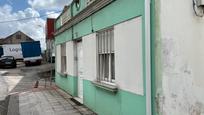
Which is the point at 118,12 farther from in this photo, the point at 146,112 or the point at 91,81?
the point at 91,81

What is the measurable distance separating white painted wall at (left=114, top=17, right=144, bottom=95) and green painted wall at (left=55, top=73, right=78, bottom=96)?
6.30 metres

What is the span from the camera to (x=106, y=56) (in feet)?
31.8

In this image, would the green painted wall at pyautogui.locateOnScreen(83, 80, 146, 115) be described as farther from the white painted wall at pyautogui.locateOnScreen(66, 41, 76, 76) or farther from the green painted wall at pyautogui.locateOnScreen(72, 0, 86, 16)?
the white painted wall at pyautogui.locateOnScreen(66, 41, 76, 76)

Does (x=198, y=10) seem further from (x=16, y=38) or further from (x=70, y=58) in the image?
(x=16, y=38)

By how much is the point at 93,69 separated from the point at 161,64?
494 centimetres

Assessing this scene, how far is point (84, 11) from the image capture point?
1179 cm

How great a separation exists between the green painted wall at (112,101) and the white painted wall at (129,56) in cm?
19

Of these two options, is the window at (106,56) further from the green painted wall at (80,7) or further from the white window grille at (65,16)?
the white window grille at (65,16)

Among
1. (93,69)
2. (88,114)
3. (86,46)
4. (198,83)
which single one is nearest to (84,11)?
(86,46)

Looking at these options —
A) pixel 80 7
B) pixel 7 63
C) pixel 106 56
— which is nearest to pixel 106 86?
pixel 106 56

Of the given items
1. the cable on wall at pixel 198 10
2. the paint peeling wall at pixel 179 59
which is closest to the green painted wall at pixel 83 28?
the paint peeling wall at pixel 179 59

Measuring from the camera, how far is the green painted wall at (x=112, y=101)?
23.1 ft

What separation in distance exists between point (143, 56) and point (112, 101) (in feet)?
7.94

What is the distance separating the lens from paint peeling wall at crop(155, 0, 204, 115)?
189 inches
